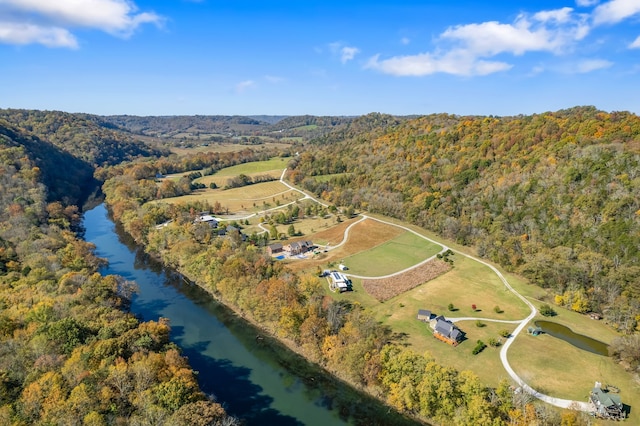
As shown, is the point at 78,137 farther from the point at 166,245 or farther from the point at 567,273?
the point at 567,273

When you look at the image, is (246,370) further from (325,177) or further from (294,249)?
(325,177)

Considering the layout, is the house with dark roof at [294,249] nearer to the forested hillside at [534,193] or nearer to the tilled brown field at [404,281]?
the tilled brown field at [404,281]

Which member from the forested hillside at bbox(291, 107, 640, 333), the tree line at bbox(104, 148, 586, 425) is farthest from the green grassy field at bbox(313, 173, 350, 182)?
the tree line at bbox(104, 148, 586, 425)

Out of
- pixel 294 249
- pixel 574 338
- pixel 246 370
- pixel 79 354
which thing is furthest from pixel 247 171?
pixel 574 338

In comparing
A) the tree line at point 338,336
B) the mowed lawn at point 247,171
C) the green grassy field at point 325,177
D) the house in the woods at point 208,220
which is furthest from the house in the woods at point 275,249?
the mowed lawn at point 247,171

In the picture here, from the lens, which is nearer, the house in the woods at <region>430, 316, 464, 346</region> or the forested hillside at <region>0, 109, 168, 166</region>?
the house in the woods at <region>430, 316, 464, 346</region>

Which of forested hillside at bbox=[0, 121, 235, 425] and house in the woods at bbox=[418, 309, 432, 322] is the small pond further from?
forested hillside at bbox=[0, 121, 235, 425]
